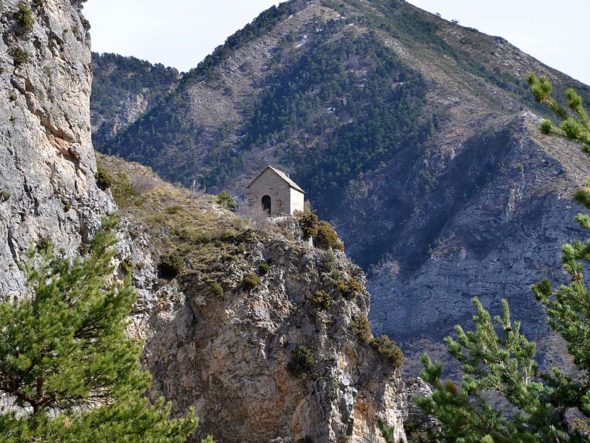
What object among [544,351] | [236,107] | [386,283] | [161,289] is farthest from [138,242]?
[236,107]

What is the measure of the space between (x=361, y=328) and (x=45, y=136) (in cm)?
1580

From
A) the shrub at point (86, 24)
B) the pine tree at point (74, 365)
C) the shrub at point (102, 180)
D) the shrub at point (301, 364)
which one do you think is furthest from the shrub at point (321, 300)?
the pine tree at point (74, 365)

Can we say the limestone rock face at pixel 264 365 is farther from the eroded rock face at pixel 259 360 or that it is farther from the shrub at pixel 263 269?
the shrub at pixel 263 269

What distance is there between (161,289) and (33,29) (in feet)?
37.2

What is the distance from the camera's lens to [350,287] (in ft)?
139

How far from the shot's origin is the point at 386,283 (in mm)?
113000

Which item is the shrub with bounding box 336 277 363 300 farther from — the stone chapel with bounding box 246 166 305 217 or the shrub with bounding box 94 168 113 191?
the shrub with bounding box 94 168 113 191

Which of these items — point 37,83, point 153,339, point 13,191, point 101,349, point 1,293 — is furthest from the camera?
point 153,339

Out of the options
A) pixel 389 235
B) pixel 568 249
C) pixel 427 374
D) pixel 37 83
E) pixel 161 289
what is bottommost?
pixel 427 374

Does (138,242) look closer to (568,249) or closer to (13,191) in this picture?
(13,191)

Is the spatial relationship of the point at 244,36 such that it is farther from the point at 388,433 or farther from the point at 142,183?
the point at 388,433

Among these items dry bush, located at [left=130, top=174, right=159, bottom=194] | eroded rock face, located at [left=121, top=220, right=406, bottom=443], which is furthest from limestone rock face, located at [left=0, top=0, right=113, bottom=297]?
dry bush, located at [left=130, top=174, right=159, bottom=194]

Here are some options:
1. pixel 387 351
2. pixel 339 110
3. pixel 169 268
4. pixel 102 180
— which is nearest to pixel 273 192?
pixel 169 268

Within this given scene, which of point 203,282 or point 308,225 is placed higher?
point 308,225
